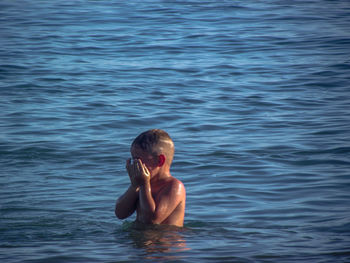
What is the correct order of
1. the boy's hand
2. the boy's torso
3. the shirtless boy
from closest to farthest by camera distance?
the boy's hand < the shirtless boy < the boy's torso

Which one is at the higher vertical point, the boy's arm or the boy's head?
the boy's head

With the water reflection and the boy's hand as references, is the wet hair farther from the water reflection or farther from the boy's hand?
the water reflection

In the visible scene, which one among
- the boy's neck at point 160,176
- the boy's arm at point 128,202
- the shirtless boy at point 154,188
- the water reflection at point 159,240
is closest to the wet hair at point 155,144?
the shirtless boy at point 154,188

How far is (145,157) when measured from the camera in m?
5.59

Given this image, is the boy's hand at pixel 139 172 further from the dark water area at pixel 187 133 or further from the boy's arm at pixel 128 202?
the dark water area at pixel 187 133

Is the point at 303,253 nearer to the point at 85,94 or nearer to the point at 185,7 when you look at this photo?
the point at 85,94

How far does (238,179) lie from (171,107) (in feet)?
13.7

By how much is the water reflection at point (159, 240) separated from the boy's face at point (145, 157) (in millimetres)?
545

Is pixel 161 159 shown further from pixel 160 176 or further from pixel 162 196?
pixel 162 196

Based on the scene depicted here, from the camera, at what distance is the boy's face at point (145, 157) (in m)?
5.59

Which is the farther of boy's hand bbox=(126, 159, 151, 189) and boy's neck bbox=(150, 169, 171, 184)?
boy's neck bbox=(150, 169, 171, 184)

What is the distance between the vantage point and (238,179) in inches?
324

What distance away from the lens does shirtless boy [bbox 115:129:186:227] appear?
5.57m

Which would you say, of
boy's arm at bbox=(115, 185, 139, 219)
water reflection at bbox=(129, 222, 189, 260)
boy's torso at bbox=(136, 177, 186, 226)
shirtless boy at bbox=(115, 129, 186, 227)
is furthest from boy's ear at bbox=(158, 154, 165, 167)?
water reflection at bbox=(129, 222, 189, 260)
